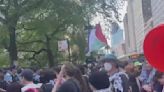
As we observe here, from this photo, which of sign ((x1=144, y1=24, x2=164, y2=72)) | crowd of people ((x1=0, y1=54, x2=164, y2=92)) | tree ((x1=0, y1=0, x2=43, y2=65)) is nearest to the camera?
sign ((x1=144, y1=24, x2=164, y2=72))

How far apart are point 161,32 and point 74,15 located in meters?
32.0

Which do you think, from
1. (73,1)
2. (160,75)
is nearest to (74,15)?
(73,1)

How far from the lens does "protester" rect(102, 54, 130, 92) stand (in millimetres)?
7853

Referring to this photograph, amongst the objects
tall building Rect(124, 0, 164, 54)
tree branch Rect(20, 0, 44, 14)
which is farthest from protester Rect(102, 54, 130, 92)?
tall building Rect(124, 0, 164, 54)

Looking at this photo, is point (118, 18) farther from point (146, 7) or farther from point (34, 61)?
point (146, 7)

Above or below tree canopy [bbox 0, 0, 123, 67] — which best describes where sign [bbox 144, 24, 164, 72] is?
below

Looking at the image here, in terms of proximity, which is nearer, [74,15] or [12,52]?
[74,15]

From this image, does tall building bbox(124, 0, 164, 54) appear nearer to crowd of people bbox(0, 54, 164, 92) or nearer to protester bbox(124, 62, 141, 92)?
protester bbox(124, 62, 141, 92)

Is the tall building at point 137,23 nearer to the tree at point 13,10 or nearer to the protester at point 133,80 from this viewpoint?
the tree at point 13,10

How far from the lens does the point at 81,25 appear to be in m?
37.8

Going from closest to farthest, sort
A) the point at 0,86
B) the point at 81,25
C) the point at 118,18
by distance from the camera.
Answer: the point at 0,86 < the point at 81,25 < the point at 118,18

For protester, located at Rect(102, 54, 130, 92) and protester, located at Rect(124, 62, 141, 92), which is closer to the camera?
protester, located at Rect(102, 54, 130, 92)

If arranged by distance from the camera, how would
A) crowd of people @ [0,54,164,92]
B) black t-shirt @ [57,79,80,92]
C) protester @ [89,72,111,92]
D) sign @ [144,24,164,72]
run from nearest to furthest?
1. sign @ [144,24,164,72]
2. black t-shirt @ [57,79,80,92]
3. crowd of people @ [0,54,164,92]
4. protester @ [89,72,111,92]

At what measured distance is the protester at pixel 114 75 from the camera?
7.85 metres
